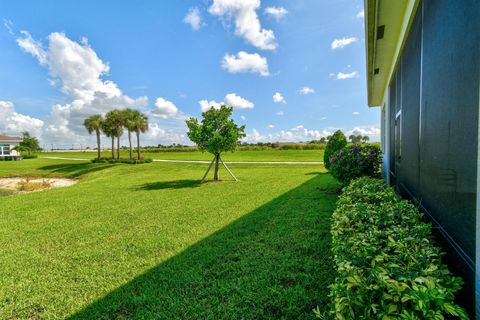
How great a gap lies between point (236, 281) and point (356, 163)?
5544 mm

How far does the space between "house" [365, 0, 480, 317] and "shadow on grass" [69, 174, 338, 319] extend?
4.07ft

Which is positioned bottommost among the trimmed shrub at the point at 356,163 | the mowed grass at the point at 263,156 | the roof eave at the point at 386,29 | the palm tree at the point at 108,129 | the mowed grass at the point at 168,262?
the mowed grass at the point at 168,262

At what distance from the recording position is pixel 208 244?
3.80 metres

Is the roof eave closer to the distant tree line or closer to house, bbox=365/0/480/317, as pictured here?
house, bbox=365/0/480/317

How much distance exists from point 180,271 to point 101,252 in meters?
1.54

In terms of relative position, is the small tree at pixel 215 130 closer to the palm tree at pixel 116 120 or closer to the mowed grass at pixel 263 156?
the mowed grass at pixel 263 156

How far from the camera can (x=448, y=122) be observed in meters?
1.80

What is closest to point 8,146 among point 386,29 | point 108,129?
point 108,129

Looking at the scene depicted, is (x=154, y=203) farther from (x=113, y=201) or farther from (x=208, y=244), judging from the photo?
(x=208, y=244)

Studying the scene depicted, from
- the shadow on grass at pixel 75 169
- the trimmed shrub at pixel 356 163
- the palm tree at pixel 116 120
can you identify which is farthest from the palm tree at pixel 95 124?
the trimmed shrub at pixel 356 163

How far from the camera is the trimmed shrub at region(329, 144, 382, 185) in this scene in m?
6.86

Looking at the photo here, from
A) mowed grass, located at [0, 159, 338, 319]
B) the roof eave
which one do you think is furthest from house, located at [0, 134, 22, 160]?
the roof eave

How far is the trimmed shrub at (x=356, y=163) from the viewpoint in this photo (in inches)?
270

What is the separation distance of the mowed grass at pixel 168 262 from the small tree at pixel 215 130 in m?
4.53
